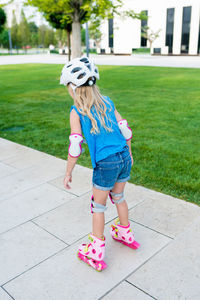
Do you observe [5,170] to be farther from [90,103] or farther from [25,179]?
[90,103]

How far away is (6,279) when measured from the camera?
2652 millimetres

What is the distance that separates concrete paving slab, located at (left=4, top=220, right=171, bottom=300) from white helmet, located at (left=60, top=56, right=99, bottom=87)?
5.37 ft

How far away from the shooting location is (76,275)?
2.66 m

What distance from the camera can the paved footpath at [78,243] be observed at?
2508mm

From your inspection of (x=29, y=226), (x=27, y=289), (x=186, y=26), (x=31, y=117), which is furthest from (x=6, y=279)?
(x=186, y=26)

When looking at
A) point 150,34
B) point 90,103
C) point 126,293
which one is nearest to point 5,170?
point 90,103

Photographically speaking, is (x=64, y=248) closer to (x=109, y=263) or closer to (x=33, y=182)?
(x=109, y=263)

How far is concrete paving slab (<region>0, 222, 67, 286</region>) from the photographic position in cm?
279

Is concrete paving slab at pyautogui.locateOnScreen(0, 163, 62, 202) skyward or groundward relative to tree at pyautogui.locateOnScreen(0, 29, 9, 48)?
groundward

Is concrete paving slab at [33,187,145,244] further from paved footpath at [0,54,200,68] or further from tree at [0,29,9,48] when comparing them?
tree at [0,29,9,48]

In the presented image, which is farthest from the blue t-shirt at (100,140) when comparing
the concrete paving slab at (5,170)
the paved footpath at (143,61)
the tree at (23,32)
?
the tree at (23,32)

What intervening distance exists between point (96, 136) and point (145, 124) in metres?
5.12

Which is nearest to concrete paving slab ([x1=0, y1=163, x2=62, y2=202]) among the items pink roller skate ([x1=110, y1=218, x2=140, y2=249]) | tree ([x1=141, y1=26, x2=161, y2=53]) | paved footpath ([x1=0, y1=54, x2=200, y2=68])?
pink roller skate ([x1=110, y1=218, x2=140, y2=249])

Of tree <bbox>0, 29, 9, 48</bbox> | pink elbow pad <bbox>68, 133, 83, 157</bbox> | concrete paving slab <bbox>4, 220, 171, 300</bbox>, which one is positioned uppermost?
tree <bbox>0, 29, 9, 48</bbox>
